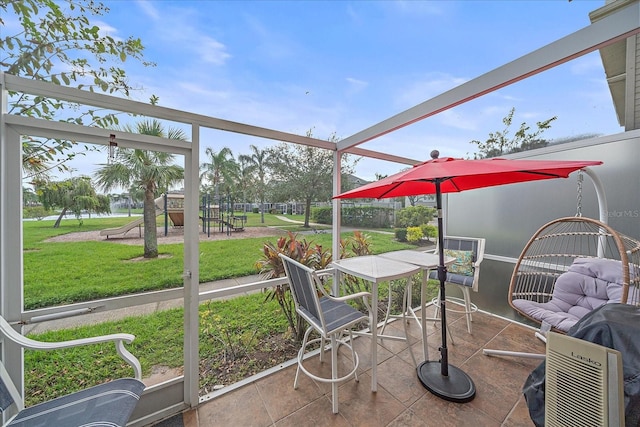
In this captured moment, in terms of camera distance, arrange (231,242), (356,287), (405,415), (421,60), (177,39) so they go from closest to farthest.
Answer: (405,415) → (177,39) → (231,242) → (421,60) → (356,287)

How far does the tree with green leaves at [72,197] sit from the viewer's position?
1540mm

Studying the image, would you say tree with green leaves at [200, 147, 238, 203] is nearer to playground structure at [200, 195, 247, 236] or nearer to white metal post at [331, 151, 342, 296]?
playground structure at [200, 195, 247, 236]

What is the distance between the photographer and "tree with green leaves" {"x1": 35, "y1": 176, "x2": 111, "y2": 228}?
1540 millimetres

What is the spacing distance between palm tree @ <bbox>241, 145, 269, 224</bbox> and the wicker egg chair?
3.05 meters

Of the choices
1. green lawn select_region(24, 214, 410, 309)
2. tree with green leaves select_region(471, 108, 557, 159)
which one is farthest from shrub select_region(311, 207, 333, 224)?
tree with green leaves select_region(471, 108, 557, 159)

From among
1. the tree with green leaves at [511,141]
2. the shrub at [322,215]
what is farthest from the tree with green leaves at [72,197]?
the tree with green leaves at [511,141]

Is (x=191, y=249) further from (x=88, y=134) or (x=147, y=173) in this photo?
(x=88, y=134)

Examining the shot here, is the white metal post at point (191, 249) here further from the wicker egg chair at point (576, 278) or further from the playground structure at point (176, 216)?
the wicker egg chair at point (576, 278)

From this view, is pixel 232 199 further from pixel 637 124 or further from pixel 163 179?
pixel 637 124

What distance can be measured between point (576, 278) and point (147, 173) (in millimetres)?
4237

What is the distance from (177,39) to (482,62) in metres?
2.92

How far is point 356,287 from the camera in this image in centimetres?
350

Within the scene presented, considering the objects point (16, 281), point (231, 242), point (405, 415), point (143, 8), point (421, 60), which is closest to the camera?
point (16, 281)

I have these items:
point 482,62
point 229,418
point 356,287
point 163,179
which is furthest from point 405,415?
point 482,62
